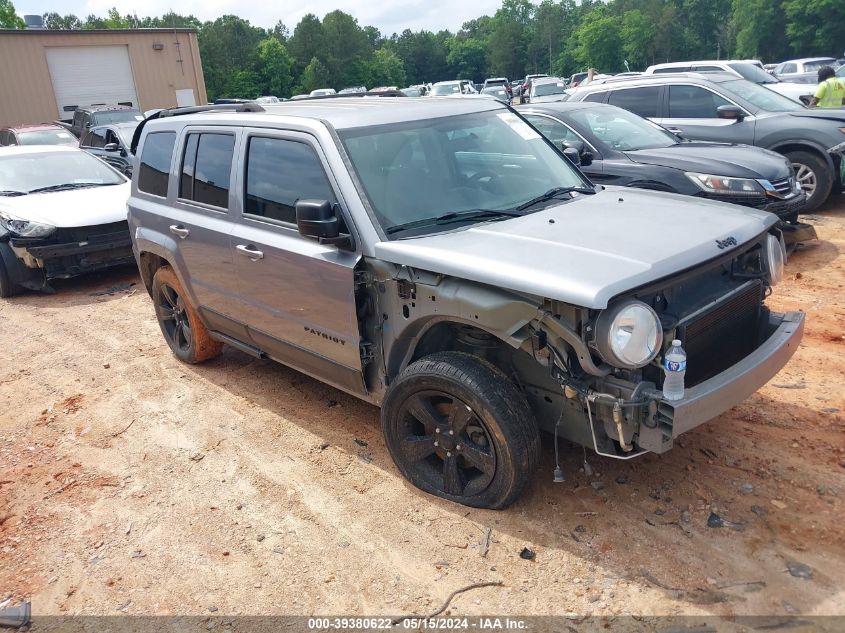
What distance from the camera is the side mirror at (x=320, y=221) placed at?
3.58 metres

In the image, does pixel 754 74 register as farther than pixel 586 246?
Yes

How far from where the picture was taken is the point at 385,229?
3674 mm

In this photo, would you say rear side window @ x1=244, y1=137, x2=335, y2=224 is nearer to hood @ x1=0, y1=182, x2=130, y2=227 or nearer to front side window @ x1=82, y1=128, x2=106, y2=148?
hood @ x1=0, y1=182, x2=130, y2=227

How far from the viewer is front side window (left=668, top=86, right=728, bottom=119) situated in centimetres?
966

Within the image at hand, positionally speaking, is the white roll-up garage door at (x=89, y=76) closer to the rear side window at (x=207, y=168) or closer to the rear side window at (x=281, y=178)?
the rear side window at (x=207, y=168)

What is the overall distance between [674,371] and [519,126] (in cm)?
245

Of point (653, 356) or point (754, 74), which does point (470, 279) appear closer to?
point (653, 356)

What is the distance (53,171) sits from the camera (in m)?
9.65

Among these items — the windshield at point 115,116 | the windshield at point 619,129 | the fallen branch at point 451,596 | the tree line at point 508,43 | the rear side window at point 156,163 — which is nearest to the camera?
the fallen branch at point 451,596

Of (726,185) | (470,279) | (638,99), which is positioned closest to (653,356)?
(470,279)

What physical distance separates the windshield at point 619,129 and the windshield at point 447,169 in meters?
3.57

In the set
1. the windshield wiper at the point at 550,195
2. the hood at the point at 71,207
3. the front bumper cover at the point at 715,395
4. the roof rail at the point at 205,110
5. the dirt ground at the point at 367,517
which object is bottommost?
the dirt ground at the point at 367,517

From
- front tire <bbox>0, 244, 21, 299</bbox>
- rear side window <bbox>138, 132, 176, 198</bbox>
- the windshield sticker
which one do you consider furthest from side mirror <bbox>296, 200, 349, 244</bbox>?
front tire <bbox>0, 244, 21, 299</bbox>

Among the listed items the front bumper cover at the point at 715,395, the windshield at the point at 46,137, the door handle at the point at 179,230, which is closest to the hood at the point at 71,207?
the door handle at the point at 179,230
